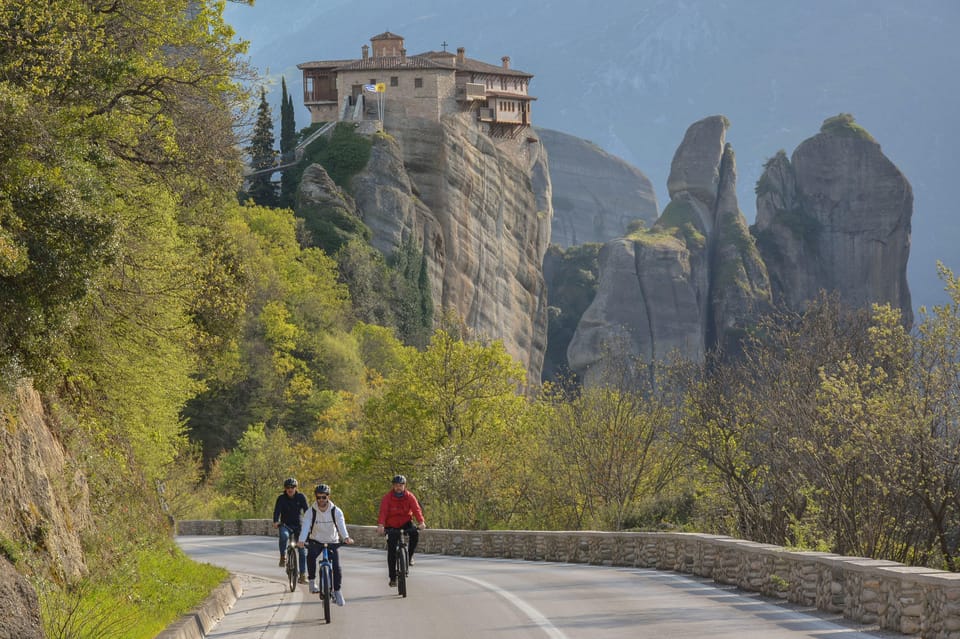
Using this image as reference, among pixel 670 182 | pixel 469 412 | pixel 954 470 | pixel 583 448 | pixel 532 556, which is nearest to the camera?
pixel 954 470

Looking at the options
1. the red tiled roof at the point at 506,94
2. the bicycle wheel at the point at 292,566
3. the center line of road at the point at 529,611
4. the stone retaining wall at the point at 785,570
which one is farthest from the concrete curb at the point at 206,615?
the red tiled roof at the point at 506,94

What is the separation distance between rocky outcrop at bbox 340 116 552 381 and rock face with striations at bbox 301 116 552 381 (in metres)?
0.09

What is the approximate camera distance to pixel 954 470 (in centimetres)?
2303

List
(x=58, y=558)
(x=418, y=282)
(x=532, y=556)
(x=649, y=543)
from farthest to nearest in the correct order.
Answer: (x=418, y=282) → (x=532, y=556) → (x=649, y=543) → (x=58, y=558)

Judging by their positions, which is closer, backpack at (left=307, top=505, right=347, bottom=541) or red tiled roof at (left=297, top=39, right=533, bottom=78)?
backpack at (left=307, top=505, right=347, bottom=541)

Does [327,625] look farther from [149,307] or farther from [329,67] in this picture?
[329,67]

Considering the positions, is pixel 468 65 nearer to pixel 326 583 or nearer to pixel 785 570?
pixel 785 570

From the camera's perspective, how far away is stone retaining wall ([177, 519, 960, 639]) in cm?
1410

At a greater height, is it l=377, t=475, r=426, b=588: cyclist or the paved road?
l=377, t=475, r=426, b=588: cyclist

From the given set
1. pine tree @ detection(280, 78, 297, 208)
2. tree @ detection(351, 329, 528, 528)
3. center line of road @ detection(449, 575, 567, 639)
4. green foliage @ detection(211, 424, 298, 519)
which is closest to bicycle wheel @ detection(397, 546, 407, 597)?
center line of road @ detection(449, 575, 567, 639)

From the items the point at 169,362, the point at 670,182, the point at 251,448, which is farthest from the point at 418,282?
the point at 169,362

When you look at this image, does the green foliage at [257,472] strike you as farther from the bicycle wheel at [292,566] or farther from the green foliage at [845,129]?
the green foliage at [845,129]

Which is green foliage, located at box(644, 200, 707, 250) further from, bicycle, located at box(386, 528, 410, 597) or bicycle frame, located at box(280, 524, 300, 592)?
bicycle, located at box(386, 528, 410, 597)

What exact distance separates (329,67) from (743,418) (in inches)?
3567
